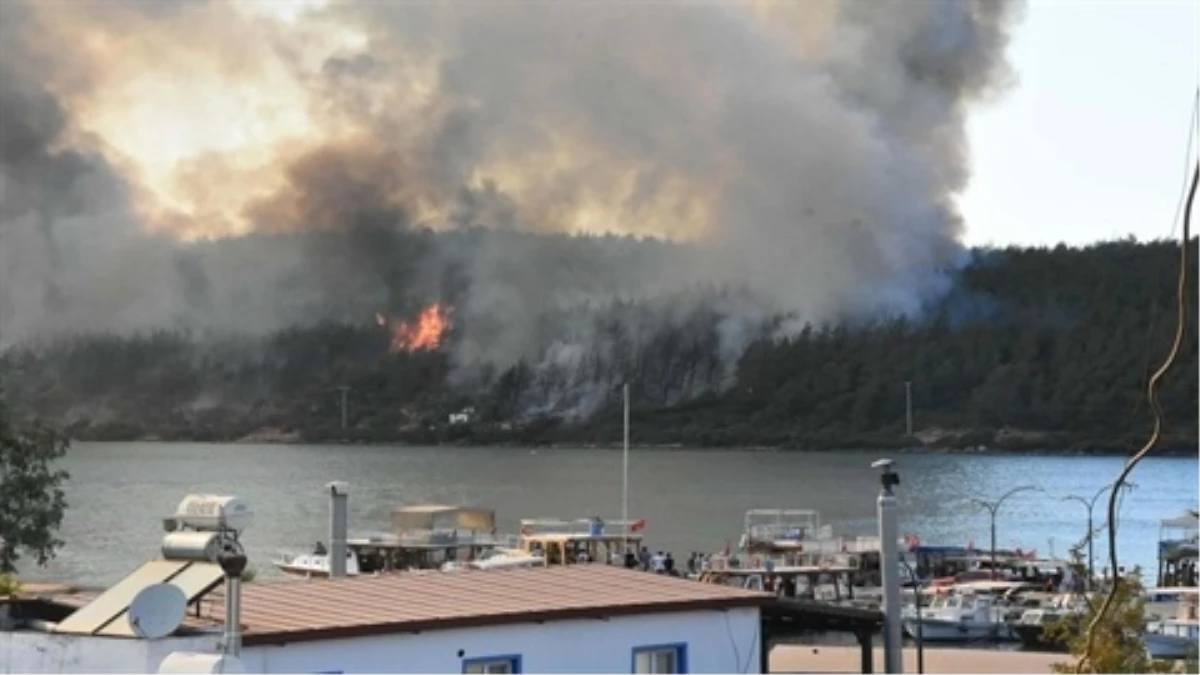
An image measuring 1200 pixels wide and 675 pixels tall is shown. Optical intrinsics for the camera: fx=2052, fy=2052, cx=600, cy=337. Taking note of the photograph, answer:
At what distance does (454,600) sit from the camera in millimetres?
19844

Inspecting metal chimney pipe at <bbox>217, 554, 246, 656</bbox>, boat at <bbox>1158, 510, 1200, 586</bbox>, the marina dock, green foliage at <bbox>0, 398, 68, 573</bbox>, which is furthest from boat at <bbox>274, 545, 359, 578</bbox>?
metal chimney pipe at <bbox>217, 554, 246, 656</bbox>

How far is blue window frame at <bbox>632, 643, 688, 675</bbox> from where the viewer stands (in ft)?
66.6

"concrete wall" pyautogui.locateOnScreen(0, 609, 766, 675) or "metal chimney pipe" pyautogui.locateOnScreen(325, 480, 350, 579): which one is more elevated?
"metal chimney pipe" pyautogui.locateOnScreen(325, 480, 350, 579)

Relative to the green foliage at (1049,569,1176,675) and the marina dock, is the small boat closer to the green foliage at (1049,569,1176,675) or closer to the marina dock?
the marina dock

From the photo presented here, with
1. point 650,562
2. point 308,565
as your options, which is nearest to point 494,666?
point 650,562

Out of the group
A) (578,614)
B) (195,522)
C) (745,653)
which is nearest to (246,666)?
(195,522)

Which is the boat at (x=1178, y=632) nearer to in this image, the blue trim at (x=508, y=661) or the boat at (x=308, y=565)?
the boat at (x=308, y=565)

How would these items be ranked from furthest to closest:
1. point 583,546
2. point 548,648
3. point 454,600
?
point 583,546 → point 454,600 → point 548,648

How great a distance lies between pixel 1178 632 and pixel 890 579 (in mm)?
33400

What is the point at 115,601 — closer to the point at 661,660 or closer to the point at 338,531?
the point at 661,660

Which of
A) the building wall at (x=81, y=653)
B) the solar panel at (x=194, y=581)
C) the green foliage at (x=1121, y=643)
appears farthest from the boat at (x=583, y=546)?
the building wall at (x=81, y=653)

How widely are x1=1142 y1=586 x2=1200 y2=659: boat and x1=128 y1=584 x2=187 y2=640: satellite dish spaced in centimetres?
3632

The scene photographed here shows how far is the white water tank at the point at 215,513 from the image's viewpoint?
1616cm

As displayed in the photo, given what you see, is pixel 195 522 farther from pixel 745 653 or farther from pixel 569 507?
pixel 569 507
